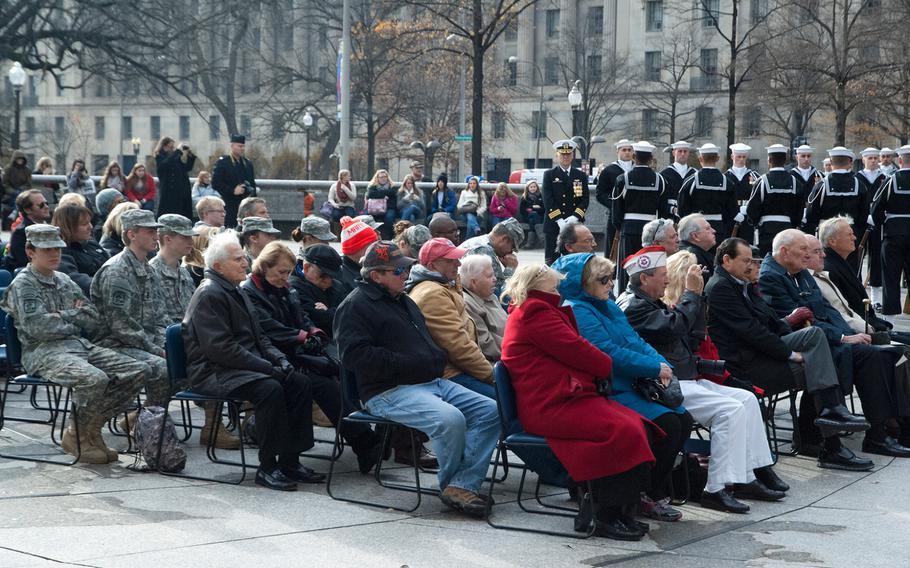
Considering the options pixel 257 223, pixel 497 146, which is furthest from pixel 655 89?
pixel 257 223

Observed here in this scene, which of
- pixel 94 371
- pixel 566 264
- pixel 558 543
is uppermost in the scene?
pixel 566 264

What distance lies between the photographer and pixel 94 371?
321 inches

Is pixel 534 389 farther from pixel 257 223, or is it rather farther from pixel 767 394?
pixel 257 223

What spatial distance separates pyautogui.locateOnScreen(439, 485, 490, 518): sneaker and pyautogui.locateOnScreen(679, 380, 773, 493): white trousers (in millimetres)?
1402

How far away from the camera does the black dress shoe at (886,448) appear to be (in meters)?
9.21

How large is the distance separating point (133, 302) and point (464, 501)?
2.88 m

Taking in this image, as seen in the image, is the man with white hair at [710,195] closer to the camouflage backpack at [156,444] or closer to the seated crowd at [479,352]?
the seated crowd at [479,352]

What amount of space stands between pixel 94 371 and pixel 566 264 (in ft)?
10.1

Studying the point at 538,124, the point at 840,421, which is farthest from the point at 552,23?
the point at 840,421

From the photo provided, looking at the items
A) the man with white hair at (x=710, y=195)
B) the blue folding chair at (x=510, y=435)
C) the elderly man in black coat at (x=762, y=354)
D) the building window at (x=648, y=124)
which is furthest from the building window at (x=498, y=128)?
the blue folding chair at (x=510, y=435)

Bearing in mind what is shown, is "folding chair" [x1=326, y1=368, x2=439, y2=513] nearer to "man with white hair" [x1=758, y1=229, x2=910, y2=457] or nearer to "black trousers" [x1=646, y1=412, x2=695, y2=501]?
"black trousers" [x1=646, y1=412, x2=695, y2=501]

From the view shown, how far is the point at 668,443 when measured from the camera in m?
7.18

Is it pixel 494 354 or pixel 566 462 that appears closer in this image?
pixel 566 462

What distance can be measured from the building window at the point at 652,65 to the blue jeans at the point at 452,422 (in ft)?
217
